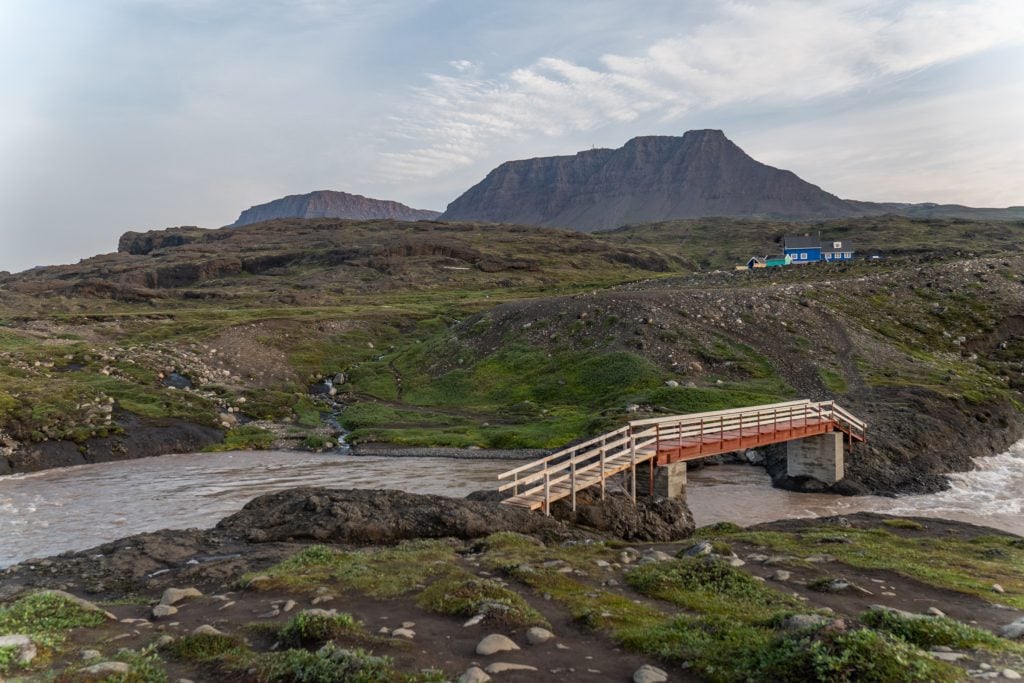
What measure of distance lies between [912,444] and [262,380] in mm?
58003

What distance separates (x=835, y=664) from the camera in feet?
28.9

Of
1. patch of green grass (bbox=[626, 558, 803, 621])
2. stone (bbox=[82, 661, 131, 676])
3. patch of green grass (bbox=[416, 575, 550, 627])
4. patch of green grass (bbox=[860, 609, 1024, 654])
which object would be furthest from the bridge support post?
stone (bbox=[82, 661, 131, 676])

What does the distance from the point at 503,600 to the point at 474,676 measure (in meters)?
3.67

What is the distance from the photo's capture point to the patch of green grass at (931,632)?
11.0m

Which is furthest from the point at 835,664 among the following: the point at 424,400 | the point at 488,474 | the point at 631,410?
the point at 424,400

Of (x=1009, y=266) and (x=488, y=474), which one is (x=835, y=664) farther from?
(x=1009, y=266)

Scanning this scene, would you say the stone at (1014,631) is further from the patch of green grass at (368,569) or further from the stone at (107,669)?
the stone at (107,669)

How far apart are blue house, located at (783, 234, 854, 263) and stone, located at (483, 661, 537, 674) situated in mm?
168459

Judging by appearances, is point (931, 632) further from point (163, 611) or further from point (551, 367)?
point (551, 367)

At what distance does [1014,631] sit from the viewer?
41.3 feet

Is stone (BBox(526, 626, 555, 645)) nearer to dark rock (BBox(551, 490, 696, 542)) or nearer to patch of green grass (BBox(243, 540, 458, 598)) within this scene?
patch of green grass (BBox(243, 540, 458, 598))

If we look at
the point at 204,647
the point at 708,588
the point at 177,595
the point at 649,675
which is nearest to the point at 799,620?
the point at 649,675

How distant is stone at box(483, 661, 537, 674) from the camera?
33.3ft

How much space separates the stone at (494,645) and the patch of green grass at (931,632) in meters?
6.31
